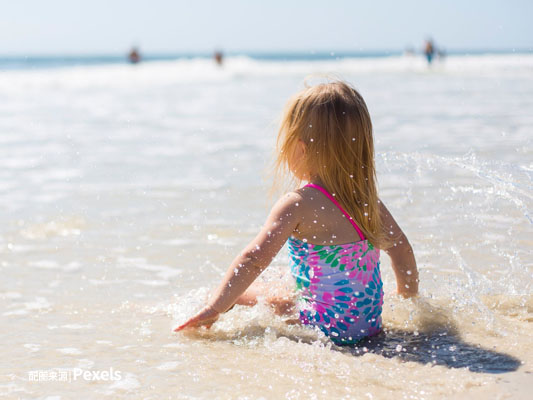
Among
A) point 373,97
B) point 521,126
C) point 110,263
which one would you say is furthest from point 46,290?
point 373,97

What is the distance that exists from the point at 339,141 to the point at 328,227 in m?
0.37

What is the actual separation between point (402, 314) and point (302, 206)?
0.83 m

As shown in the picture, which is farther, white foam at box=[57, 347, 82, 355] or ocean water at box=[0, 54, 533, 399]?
white foam at box=[57, 347, 82, 355]

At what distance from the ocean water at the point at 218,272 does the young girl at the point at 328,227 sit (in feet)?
0.45

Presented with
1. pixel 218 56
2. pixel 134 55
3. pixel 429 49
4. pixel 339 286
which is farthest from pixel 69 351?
pixel 134 55

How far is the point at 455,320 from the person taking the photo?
9.67 feet

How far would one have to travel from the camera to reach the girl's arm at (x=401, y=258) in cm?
281

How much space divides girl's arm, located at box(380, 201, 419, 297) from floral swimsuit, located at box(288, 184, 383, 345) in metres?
0.15

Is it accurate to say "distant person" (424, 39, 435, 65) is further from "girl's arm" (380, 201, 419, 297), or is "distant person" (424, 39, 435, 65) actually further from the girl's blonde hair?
the girl's blonde hair
